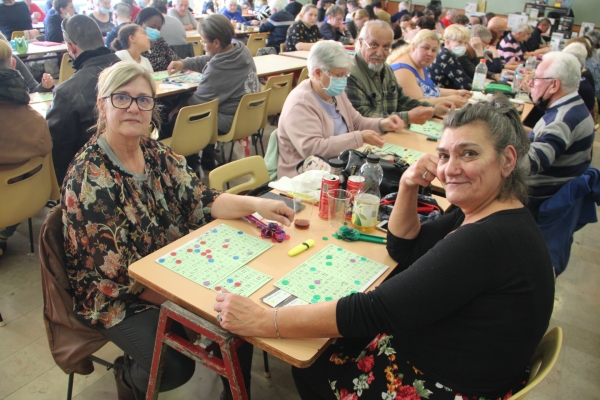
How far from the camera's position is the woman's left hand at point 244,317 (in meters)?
1.20

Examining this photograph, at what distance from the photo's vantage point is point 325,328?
1188 mm

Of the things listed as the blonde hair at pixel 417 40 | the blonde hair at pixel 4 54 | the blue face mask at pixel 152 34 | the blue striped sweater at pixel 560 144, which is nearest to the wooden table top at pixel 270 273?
the blue striped sweater at pixel 560 144

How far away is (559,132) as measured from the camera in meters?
2.57

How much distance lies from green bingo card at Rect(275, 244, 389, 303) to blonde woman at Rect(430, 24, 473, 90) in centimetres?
388

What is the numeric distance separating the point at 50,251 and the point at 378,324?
109 cm

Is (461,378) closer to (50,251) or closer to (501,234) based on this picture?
(501,234)

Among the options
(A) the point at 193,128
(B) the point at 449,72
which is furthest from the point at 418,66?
(A) the point at 193,128

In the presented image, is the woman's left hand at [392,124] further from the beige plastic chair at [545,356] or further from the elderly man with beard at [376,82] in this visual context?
the beige plastic chair at [545,356]

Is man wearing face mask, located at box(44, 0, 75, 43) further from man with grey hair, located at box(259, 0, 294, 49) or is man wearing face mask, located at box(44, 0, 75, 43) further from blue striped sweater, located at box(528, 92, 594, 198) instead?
blue striped sweater, located at box(528, 92, 594, 198)

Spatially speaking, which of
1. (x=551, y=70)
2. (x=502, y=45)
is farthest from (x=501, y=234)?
(x=502, y=45)

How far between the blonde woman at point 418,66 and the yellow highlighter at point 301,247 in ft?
8.38

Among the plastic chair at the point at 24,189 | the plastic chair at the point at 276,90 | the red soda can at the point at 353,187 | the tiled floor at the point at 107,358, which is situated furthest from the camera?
the plastic chair at the point at 276,90

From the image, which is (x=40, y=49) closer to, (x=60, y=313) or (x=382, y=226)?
(x=60, y=313)

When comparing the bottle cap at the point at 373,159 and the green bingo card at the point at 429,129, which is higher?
the bottle cap at the point at 373,159
